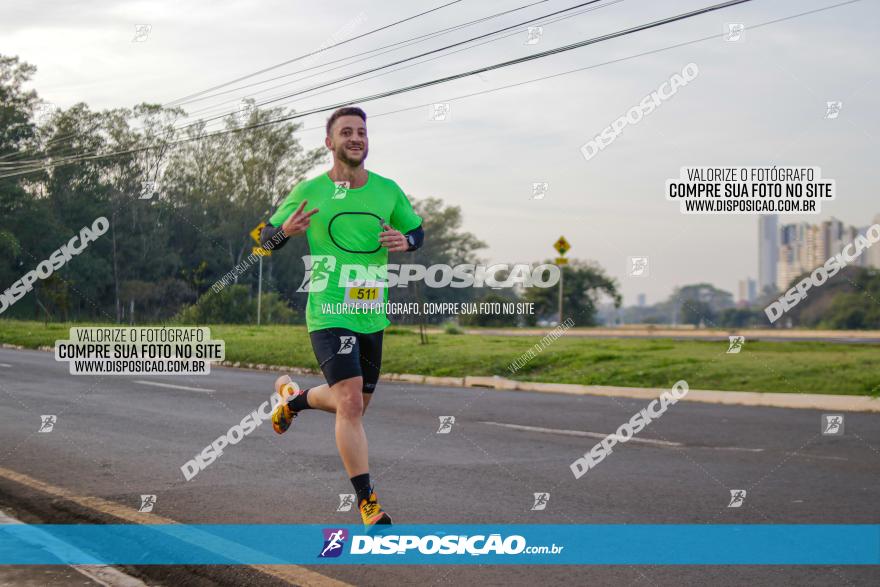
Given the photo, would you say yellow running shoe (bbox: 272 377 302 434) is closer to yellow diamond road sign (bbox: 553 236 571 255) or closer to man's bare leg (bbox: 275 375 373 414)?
man's bare leg (bbox: 275 375 373 414)

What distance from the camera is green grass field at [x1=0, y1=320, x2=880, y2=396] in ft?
52.4

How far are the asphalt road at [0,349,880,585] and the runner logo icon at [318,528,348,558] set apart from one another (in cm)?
23

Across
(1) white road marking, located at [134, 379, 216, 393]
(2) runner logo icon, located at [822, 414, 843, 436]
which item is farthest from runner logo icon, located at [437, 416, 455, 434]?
(1) white road marking, located at [134, 379, 216, 393]

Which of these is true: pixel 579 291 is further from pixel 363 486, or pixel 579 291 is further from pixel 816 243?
pixel 363 486

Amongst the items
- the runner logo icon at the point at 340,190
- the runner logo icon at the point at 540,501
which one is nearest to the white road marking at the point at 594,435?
the runner logo icon at the point at 540,501

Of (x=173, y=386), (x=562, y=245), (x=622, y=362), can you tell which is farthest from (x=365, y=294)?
(x=562, y=245)

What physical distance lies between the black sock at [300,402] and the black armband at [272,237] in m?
1.11

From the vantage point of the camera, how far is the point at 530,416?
40.6ft

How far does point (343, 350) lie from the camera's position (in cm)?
434

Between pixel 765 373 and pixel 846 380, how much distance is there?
1558 mm

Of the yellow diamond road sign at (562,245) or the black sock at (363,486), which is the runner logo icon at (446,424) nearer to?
the black sock at (363,486)

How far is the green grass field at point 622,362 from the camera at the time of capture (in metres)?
16.0

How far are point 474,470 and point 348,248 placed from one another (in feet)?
14.4

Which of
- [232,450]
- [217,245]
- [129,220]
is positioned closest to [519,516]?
[232,450]
